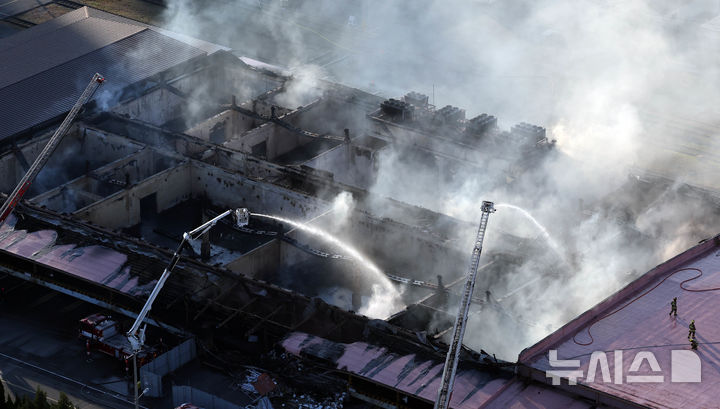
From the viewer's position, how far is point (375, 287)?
2277 inches

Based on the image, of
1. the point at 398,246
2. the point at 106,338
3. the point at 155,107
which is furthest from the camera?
the point at 155,107

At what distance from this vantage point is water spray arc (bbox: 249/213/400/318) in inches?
2218

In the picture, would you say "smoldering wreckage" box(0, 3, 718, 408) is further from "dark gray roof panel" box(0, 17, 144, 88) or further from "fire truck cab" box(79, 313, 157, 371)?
"dark gray roof panel" box(0, 17, 144, 88)

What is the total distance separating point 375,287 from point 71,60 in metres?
32.7

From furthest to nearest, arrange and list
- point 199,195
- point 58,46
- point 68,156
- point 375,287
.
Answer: point 58,46
point 68,156
point 199,195
point 375,287

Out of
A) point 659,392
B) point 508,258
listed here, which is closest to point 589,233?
point 508,258

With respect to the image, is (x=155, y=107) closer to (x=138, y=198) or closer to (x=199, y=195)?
(x=199, y=195)

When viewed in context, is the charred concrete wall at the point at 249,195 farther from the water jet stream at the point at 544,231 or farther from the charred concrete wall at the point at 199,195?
the water jet stream at the point at 544,231

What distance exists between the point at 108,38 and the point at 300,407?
43362 millimetres

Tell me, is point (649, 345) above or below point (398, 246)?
below

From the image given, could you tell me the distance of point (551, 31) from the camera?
10225 centimetres

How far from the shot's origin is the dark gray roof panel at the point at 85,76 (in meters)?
71.4

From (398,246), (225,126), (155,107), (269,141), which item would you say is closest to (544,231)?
(398,246)

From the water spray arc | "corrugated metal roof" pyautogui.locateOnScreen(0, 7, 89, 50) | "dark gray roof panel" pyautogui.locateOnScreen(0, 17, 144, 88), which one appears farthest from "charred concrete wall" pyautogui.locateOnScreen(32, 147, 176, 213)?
"corrugated metal roof" pyautogui.locateOnScreen(0, 7, 89, 50)
